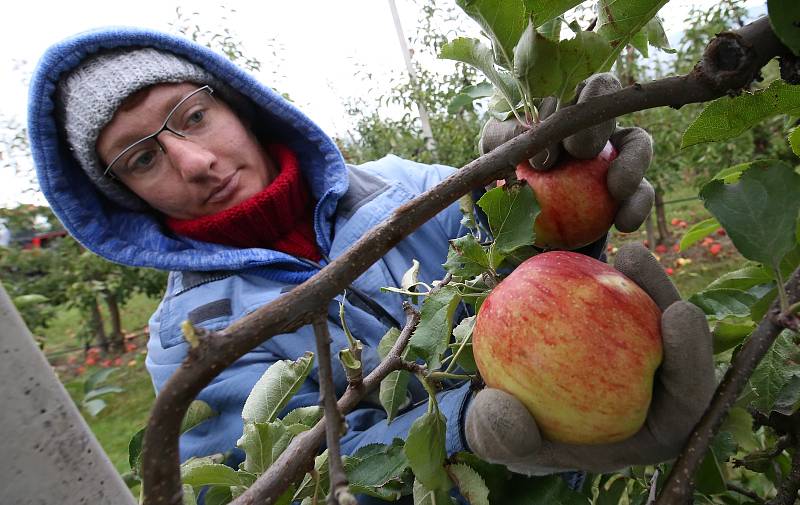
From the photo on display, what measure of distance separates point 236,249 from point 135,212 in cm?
38

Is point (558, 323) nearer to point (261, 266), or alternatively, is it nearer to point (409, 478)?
point (409, 478)

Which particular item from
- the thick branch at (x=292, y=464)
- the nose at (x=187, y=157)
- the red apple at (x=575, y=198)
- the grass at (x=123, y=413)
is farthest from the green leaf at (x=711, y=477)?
the grass at (x=123, y=413)

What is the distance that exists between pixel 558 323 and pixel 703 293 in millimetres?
237

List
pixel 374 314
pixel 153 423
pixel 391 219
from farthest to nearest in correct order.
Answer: pixel 374 314
pixel 391 219
pixel 153 423

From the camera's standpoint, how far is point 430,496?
645 millimetres

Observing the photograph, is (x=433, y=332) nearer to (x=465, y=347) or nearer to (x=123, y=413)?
(x=465, y=347)

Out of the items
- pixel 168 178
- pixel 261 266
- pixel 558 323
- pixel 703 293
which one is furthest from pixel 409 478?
pixel 168 178

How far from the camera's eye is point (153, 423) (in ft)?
1.02

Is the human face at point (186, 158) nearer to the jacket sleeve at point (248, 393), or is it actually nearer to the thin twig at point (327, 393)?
the jacket sleeve at point (248, 393)

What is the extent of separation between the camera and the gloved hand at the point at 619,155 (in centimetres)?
63

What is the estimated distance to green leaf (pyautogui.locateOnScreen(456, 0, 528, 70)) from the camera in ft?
1.58

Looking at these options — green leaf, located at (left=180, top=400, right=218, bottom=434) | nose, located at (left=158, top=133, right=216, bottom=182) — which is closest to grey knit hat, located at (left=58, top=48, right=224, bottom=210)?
nose, located at (left=158, top=133, right=216, bottom=182)

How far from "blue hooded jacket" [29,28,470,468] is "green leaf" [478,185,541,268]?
19.7 inches

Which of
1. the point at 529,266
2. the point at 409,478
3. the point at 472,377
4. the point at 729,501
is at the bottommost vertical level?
the point at 729,501
